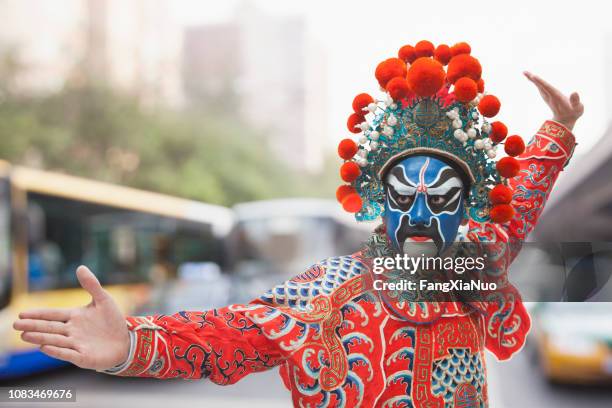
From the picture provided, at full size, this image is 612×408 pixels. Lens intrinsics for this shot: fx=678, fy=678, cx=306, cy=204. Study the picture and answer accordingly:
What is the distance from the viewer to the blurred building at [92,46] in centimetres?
1616

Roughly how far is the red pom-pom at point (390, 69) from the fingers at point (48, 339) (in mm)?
1071

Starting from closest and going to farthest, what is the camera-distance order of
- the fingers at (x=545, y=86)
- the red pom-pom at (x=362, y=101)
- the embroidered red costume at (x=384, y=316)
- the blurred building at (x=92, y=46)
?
the embroidered red costume at (x=384, y=316)
the red pom-pom at (x=362, y=101)
the fingers at (x=545, y=86)
the blurred building at (x=92, y=46)

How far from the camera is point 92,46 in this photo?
21.2 meters

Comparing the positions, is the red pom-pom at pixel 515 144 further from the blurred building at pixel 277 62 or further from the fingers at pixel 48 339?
the blurred building at pixel 277 62

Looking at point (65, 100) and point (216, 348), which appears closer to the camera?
point (216, 348)

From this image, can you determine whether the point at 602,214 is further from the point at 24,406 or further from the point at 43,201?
the point at 43,201

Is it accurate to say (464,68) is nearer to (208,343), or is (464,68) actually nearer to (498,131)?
(498,131)

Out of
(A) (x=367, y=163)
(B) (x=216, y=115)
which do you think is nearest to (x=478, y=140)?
(A) (x=367, y=163)

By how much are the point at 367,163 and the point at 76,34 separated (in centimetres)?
2048

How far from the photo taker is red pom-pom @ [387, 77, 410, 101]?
6.07 ft

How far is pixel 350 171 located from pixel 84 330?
0.82m

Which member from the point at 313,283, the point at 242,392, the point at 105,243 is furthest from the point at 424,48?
the point at 105,243

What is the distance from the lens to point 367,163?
6.43 ft

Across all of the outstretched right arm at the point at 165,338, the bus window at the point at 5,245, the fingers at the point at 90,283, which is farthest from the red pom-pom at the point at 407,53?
the bus window at the point at 5,245
